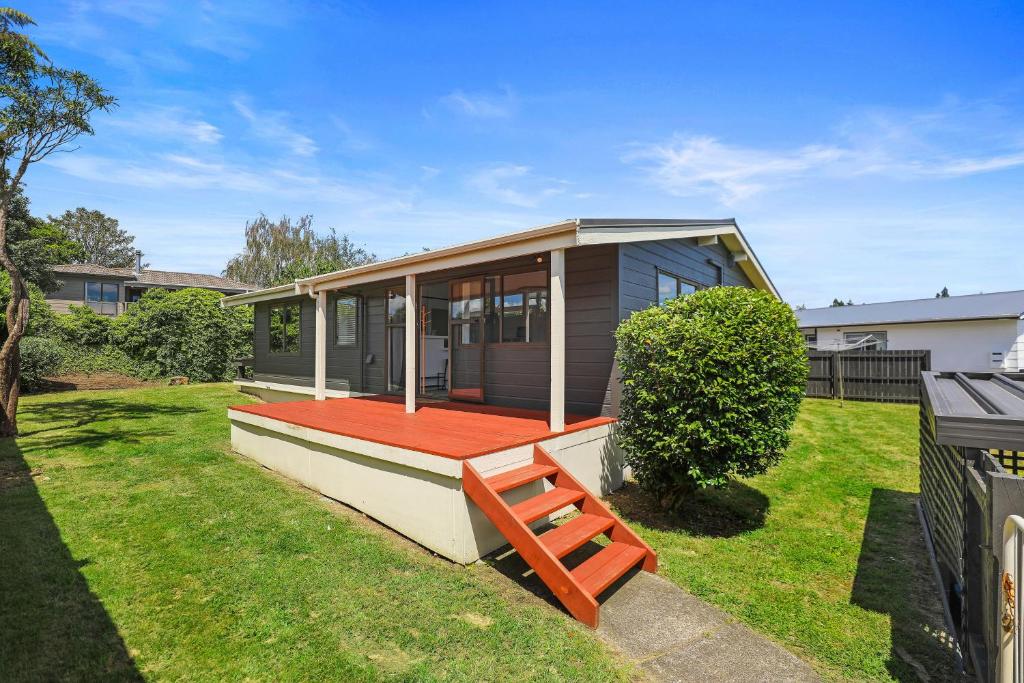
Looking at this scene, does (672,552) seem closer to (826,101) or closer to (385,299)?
(385,299)

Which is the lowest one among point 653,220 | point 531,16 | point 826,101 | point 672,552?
point 672,552

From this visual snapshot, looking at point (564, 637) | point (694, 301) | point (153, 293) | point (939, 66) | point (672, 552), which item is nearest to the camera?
point (564, 637)

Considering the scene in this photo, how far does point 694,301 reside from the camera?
4820mm

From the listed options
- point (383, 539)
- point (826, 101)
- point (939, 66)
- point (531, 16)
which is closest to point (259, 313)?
point (531, 16)

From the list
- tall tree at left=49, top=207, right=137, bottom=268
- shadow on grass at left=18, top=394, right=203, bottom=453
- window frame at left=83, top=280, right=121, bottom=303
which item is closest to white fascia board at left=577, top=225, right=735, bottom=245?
shadow on grass at left=18, top=394, right=203, bottom=453

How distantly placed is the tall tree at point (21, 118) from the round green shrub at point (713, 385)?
977 cm

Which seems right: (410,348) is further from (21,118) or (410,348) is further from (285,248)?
(285,248)

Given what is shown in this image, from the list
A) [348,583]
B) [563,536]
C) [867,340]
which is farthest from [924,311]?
[348,583]

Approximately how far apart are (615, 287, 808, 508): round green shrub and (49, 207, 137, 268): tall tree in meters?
46.6

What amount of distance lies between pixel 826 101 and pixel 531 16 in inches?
231

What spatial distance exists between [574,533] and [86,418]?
36.2 ft

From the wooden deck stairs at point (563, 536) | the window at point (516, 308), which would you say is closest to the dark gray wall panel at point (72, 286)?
the window at point (516, 308)

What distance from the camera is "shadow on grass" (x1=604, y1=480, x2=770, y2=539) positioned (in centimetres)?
477

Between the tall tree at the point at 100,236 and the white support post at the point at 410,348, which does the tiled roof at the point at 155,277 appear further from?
the white support post at the point at 410,348
